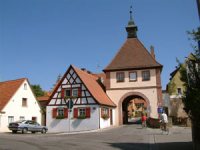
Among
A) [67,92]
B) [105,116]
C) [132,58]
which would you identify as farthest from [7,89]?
[132,58]

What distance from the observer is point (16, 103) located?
3909cm

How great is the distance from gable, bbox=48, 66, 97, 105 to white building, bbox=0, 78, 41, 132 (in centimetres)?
382

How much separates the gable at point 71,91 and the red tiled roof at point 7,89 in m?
4.91

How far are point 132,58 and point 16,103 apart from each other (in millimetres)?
17559

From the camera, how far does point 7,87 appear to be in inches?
1619

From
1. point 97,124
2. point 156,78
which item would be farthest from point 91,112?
point 156,78

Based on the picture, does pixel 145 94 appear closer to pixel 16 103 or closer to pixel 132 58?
pixel 132 58

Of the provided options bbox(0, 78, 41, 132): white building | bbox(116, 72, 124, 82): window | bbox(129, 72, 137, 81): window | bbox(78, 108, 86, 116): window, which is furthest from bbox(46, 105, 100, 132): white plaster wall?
bbox(129, 72, 137, 81): window

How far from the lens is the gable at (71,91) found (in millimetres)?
37713

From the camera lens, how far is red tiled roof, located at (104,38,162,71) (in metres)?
43.6

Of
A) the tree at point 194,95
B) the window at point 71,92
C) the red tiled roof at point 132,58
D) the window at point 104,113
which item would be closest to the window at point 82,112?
the window at point 71,92

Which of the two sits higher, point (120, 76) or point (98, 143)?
point (120, 76)

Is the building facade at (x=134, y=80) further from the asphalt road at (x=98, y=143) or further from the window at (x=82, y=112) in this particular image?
the asphalt road at (x=98, y=143)

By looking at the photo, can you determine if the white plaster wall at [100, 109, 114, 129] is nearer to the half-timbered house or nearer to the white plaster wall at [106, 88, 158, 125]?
the half-timbered house
